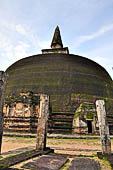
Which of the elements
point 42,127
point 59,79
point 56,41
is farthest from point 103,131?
point 56,41

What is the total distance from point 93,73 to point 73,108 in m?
8.86

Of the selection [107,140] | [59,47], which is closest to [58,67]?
[59,47]

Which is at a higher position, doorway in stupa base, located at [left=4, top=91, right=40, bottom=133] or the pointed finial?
the pointed finial

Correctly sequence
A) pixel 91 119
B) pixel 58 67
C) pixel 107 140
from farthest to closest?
1. pixel 58 67
2. pixel 91 119
3. pixel 107 140

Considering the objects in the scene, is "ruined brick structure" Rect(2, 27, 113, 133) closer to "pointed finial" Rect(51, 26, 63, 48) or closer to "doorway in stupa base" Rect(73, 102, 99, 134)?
"doorway in stupa base" Rect(73, 102, 99, 134)

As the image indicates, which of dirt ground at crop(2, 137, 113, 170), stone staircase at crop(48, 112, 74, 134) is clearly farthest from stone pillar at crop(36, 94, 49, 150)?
stone staircase at crop(48, 112, 74, 134)

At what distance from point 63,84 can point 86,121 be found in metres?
6.77

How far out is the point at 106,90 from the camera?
73.9 feet

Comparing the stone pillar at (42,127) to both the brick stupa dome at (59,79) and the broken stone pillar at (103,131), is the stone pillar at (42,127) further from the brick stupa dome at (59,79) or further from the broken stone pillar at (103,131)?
the brick stupa dome at (59,79)

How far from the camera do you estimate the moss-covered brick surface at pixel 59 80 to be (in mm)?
19562

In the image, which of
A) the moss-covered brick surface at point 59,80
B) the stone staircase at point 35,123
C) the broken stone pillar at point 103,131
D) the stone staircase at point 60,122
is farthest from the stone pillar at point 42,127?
the moss-covered brick surface at point 59,80

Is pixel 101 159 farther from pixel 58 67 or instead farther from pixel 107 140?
pixel 58 67

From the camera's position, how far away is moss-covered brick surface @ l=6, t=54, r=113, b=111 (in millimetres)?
19562

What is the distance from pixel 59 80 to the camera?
21.2 metres
